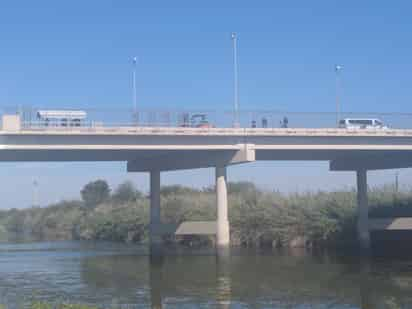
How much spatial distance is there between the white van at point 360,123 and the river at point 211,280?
1100cm

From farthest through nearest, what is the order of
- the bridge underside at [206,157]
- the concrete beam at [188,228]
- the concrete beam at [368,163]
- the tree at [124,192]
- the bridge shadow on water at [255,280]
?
1. the tree at [124,192]
2. the concrete beam at [368,163]
3. the concrete beam at [188,228]
4. the bridge underside at [206,157]
5. the bridge shadow on water at [255,280]

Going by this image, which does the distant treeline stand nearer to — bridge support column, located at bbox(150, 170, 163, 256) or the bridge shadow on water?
bridge support column, located at bbox(150, 170, 163, 256)

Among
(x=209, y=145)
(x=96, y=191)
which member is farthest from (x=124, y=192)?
(x=209, y=145)

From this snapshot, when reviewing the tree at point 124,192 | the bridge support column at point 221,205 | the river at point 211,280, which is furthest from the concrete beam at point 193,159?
the tree at point 124,192

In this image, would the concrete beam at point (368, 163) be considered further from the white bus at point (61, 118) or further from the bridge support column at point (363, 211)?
the white bus at point (61, 118)

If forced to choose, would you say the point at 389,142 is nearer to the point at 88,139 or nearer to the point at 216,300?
the point at 88,139

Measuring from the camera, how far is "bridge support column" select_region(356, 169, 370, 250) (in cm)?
7219

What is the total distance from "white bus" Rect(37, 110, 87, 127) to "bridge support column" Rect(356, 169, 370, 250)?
98.8ft

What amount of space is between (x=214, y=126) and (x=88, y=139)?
10.3 metres

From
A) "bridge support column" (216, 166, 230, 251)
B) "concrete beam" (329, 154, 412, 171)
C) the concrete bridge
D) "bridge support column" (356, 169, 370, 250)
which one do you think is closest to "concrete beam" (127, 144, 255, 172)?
the concrete bridge

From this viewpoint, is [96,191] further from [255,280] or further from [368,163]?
[255,280]

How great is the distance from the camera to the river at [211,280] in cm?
3726

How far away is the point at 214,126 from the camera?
61281mm

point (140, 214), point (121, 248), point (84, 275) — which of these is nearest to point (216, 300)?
point (84, 275)
